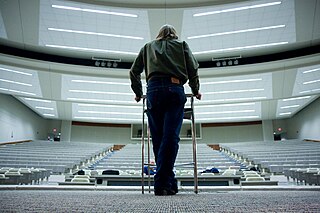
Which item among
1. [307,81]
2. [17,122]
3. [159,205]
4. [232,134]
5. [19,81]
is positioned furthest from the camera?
[232,134]

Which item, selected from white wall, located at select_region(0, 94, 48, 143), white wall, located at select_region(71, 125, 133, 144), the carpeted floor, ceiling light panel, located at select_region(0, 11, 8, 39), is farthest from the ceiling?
the carpeted floor

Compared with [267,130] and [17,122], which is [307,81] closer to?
[267,130]

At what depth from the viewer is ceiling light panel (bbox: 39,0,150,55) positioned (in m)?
9.53

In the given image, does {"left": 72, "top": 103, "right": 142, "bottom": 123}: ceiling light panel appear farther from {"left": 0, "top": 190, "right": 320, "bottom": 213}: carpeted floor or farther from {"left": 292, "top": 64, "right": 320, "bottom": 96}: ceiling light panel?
{"left": 0, "top": 190, "right": 320, "bottom": 213}: carpeted floor

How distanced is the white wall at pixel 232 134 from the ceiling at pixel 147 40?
5.80 m

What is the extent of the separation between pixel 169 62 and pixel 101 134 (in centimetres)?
2495

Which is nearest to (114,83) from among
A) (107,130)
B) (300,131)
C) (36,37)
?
(36,37)

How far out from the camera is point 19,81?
14.8m

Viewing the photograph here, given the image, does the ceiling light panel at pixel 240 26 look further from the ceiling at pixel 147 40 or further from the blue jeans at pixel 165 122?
the blue jeans at pixel 165 122

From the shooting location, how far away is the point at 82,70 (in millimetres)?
14078

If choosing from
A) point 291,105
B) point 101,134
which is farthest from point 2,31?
point 291,105

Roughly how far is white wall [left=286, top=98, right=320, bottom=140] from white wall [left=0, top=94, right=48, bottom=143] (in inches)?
1003

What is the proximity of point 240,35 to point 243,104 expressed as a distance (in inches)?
392

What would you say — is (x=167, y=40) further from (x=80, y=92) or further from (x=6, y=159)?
(x=80, y=92)
